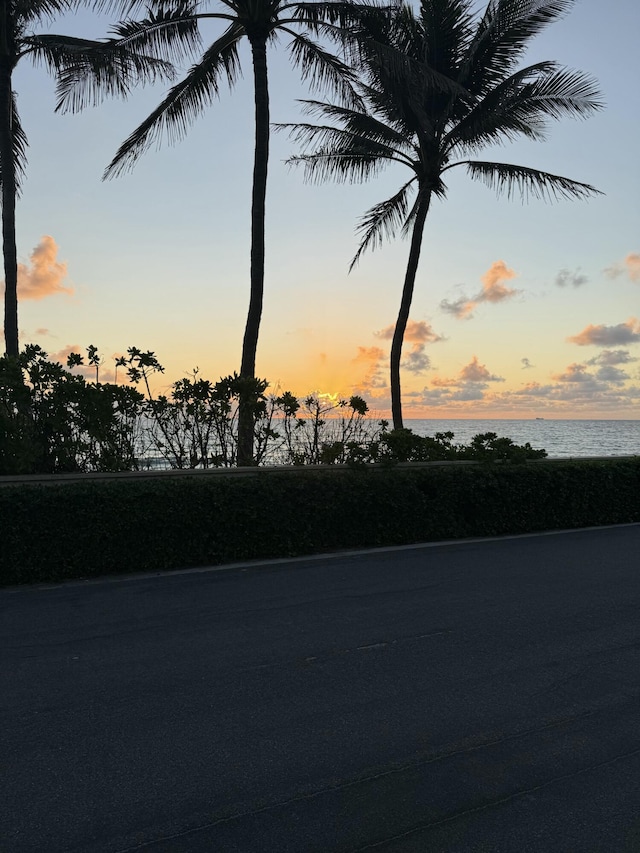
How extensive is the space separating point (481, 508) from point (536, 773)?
819 centimetres

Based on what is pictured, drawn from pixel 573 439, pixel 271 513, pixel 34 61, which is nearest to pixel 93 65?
pixel 34 61

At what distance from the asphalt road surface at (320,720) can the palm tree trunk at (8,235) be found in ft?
30.2

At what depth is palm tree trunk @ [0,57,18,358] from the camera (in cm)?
1553

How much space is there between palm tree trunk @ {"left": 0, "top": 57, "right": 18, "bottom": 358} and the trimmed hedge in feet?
24.1

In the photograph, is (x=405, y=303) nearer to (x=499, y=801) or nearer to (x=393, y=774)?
(x=393, y=774)

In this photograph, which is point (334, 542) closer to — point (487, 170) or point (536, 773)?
point (536, 773)

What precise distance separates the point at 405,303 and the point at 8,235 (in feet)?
31.2

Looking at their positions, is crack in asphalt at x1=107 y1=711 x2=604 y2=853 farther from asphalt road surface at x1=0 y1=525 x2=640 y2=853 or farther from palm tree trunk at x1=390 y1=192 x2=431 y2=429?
palm tree trunk at x1=390 y1=192 x2=431 y2=429

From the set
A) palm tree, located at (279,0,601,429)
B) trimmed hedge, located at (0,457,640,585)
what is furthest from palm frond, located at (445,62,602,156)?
trimmed hedge, located at (0,457,640,585)

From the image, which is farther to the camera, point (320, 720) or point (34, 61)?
point (34, 61)

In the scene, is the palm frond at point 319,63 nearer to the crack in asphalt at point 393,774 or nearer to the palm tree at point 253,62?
the palm tree at point 253,62

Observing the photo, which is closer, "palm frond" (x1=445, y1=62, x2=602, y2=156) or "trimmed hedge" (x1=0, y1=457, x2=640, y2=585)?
"trimmed hedge" (x1=0, y1=457, x2=640, y2=585)

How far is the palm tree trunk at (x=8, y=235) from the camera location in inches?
611

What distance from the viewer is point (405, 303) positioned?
19344mm
